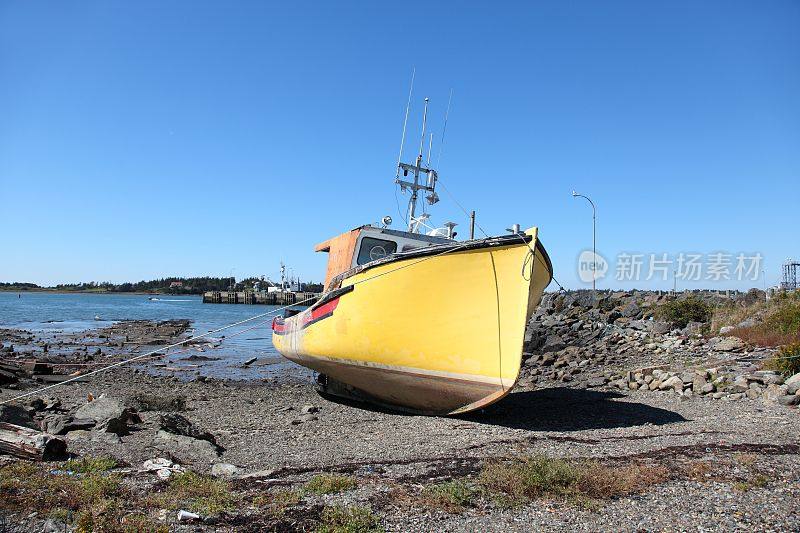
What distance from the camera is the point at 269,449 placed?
758 centimetres

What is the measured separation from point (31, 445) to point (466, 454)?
5109 mm

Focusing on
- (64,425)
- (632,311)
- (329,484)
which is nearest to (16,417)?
(64,425)

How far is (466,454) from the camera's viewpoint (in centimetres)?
686

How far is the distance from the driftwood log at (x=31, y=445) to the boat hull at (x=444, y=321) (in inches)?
193

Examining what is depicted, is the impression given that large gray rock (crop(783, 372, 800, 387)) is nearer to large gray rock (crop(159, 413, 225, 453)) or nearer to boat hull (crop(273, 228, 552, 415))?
boat hull (crop(273, 228, 552, 415))

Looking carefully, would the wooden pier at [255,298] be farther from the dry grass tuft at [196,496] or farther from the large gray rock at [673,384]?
the dry grass tuft at [196,496]

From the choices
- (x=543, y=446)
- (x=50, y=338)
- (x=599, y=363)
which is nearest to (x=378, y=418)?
(x=543, y=446)

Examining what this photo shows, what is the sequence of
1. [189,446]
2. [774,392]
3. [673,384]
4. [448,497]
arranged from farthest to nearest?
[673,384]
[774,392]
[189,446]
[448,497]

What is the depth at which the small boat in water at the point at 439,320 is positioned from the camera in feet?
27.8

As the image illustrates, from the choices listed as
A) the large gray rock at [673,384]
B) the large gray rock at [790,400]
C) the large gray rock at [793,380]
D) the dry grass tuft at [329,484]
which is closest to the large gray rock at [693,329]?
the large gray rock at [673,384]

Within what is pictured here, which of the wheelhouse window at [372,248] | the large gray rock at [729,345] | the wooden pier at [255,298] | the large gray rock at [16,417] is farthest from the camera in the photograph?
the wooden pier at [255,298]

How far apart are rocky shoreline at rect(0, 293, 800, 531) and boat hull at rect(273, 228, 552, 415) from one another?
2.23ft

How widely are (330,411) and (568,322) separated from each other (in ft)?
53.7

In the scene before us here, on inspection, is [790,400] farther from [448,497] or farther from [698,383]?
[448,497]
